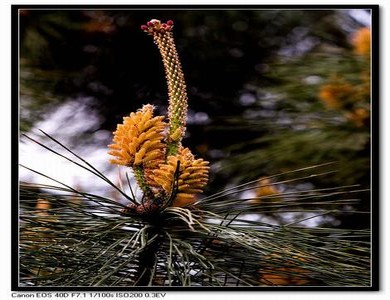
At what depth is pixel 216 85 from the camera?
1334 mm

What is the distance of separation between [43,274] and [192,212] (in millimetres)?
306

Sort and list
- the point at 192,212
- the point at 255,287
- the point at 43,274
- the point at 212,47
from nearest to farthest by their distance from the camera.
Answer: the point at 192,212, the point at 43,274, the point at 255,287, the point at 212,47

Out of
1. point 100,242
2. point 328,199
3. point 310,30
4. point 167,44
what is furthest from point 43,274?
point 310,30

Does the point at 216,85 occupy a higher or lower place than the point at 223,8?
lower

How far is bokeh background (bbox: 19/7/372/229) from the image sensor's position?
4.14ft

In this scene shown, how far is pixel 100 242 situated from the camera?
987 mm

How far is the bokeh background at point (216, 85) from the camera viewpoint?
49.7 inches

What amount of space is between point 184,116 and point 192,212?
132 mm

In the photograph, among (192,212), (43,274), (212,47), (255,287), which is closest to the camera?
(192,212)
